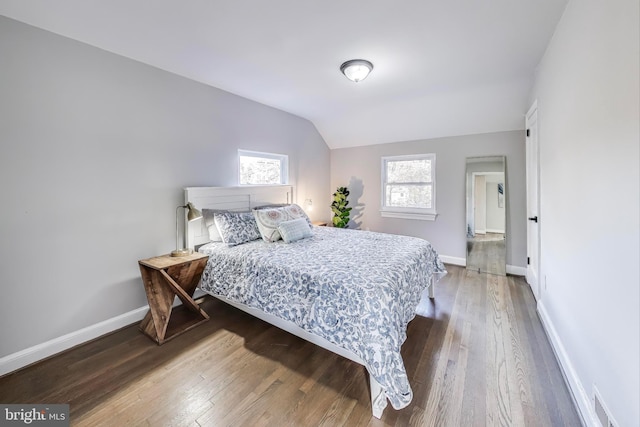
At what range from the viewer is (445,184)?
14.2ft

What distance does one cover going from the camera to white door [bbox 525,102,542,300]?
9.35 ft

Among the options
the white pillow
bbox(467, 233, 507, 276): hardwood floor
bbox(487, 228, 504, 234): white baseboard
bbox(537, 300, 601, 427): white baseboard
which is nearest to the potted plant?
bbox(467, 233, 507, 276): hardwood floor

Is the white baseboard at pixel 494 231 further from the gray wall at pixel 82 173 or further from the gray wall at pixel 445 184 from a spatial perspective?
the gray wall at pixel 82 173

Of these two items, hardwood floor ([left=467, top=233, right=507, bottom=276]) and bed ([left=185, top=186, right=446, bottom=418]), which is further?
hardwood floor ([left=467, top=233, right=507, bottom=276])

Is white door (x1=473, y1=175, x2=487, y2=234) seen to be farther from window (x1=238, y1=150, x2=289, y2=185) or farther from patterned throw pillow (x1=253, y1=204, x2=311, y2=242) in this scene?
window (x1=238, y1=150, x2=289, y2=185)

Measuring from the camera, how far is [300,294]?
1979 mm

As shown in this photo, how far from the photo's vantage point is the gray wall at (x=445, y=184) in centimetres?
378

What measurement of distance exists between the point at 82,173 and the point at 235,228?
1.36m

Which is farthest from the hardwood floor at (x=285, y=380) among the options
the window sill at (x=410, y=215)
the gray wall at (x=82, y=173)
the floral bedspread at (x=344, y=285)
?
the window sill at (x=410, y=215)

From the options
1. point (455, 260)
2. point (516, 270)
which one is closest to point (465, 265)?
point (455, 260)

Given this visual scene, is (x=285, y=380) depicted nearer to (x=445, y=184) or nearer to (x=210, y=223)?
(x=210, y=223)

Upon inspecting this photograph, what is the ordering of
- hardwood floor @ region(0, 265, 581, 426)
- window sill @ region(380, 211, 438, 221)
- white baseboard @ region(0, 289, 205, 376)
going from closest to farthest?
hardwood floor @ region(0, 265, 581, 426)
white baseboard @ region(0, 289, 205, 376)
window sill @ region(380, 211, 438, 221)

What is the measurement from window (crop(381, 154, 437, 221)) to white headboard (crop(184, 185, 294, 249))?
1.87 metres

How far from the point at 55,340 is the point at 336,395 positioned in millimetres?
2261
